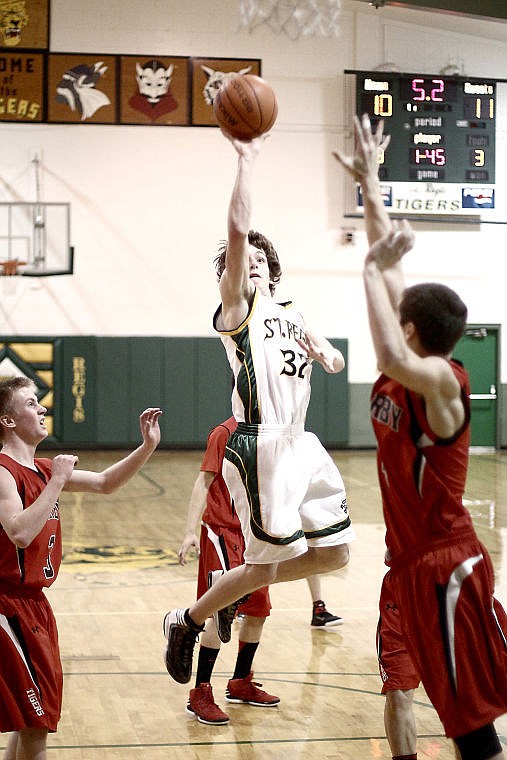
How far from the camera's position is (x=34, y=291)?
16.2m

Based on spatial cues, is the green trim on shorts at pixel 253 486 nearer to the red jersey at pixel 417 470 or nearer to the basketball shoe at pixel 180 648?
the basketball shoe at pixel 180 648

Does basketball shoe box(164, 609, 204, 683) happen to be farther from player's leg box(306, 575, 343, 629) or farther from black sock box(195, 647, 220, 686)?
player's leg box(306, 575, 343, 629)

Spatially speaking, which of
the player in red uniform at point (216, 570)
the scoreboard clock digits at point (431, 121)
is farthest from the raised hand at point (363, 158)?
the scoreboard clock digits at point (431, 121)

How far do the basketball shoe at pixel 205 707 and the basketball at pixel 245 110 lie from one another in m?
2.37

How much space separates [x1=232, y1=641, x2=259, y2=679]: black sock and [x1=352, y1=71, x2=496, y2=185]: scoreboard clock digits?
12.0 meters

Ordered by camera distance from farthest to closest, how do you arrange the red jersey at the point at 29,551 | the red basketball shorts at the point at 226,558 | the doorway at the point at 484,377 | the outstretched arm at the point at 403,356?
the doorway at the point at 484,377 → the red basketball shorts at the point at 226,558 → the red jersey at the point at 29,551 → the outstretched arm at the point at 403,356

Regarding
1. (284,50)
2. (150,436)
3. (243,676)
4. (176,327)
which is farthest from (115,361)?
(150,436)

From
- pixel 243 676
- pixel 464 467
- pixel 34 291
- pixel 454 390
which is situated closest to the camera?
pixel 454 390

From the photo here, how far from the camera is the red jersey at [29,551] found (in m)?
3.26

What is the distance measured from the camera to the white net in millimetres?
15344

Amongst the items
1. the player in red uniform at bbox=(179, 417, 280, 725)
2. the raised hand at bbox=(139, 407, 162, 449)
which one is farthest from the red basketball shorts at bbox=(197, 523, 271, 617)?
the raised hand at bbox=(139, 407, 162, 449)

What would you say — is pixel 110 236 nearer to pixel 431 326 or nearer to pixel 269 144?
pixel 269 144

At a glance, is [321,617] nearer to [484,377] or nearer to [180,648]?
[180,648]

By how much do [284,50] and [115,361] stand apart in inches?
223
